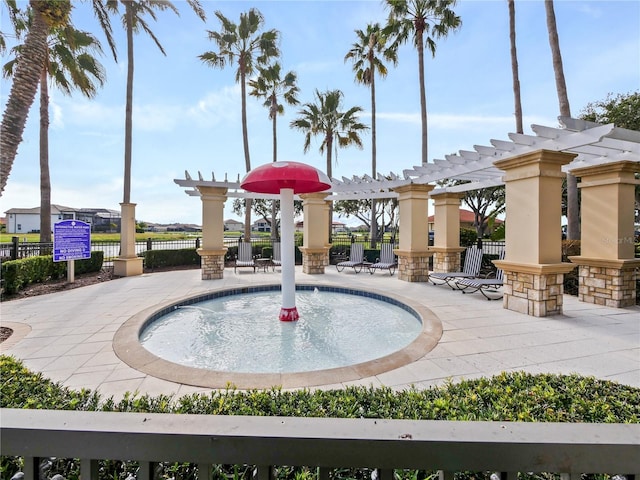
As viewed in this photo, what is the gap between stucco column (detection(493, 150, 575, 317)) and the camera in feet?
19.8

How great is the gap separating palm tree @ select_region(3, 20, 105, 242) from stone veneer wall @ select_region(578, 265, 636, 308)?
55.7 feet

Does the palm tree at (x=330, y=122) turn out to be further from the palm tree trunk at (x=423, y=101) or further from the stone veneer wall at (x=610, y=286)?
the stone veneer wall at (x=610, y=286)

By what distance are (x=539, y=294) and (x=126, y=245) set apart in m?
13.1

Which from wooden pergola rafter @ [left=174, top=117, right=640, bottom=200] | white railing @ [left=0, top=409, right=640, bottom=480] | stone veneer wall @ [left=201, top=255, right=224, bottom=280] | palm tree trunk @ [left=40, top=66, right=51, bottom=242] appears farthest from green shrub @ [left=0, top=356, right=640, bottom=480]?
palm tree trunk @ [left=40, top=66, right=51, bottom=242]

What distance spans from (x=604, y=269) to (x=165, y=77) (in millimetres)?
12467

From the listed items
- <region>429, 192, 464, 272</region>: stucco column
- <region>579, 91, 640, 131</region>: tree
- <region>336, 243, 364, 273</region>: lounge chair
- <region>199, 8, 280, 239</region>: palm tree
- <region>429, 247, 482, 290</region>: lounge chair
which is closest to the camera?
<region>429, 247, 482, 290</region>: lounge chair

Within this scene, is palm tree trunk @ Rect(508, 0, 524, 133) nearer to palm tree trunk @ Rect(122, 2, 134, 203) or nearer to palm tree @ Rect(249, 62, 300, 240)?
palm tree @ Rect(249, 62, 300, 240)

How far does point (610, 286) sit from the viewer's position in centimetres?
673

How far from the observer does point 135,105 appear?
491 inches

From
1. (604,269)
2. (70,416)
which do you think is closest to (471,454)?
(70,416)

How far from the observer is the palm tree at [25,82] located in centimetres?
510

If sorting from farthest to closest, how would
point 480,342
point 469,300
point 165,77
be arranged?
point 165,77, point 469,300, point 480,342

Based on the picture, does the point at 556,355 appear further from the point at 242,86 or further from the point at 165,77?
the point at 242,86

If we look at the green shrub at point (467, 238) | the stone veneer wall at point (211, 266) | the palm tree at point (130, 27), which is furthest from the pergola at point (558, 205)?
the green shrub at point (467, 238)
